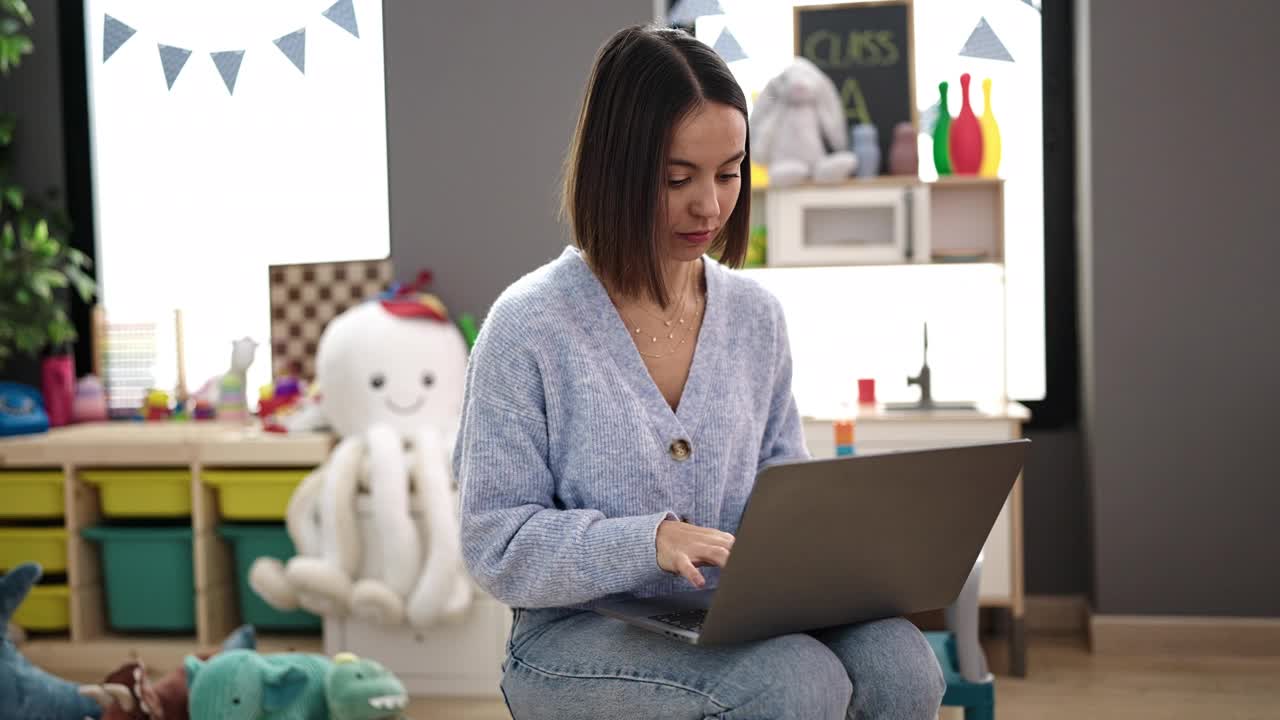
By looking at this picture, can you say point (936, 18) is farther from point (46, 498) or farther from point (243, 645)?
point (46, 498)

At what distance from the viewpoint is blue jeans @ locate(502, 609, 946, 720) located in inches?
40.9

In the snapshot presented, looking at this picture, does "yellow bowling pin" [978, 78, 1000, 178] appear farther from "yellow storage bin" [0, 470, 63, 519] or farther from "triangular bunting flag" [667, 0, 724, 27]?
"yellow storage bin" [0, 470, 63, 519]

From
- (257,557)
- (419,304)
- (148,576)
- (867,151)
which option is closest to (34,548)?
(148,576)

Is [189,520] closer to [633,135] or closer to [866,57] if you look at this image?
[866,57]

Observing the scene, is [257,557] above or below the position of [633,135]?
below

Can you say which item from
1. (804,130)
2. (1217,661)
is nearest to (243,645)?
(804,130)

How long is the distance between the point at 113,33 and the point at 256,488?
1.54m

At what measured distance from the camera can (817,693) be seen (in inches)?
41.3

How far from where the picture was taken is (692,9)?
338cm

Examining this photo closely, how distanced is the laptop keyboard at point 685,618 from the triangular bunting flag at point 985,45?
2521mm

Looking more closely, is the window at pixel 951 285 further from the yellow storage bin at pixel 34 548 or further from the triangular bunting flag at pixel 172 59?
the yellow storage bin at pixel 34 548

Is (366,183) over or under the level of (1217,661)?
over

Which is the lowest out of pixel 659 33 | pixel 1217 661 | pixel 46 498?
pixel 1217 661

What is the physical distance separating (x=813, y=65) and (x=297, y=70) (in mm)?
1497
